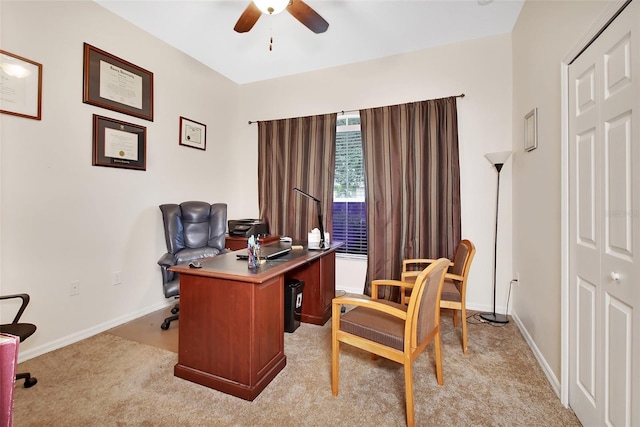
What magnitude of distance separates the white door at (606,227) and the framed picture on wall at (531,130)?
548 millimetres

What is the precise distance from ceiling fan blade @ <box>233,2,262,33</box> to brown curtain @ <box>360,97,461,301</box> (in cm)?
166

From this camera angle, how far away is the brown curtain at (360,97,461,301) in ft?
10.0

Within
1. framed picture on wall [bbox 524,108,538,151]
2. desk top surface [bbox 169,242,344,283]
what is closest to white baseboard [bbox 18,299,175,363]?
desk top surface [bbox 169,242,344,283]

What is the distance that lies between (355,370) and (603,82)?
216 cm

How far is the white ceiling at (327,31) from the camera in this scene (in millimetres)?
2535

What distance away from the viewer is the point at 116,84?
8.75 ft

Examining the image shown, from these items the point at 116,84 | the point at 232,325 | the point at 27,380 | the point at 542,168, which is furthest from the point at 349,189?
the point at 27,380

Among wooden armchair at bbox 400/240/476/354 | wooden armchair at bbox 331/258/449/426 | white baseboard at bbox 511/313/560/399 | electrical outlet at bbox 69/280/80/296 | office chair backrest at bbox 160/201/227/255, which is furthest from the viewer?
office chair backrest at bbox 160/201/227/255

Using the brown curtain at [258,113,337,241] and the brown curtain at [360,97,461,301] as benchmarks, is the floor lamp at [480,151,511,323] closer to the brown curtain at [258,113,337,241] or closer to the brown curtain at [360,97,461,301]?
the brown curtain at [360,97,461,301]

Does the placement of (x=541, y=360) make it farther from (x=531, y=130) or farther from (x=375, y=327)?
(x=531, y=130)

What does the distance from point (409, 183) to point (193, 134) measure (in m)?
2.75

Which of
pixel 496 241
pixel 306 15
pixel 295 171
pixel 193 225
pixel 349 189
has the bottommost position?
pixel 496 241

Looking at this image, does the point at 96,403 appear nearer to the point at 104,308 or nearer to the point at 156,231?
the point at 104,308

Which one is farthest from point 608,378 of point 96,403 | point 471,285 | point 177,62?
point 177,62
